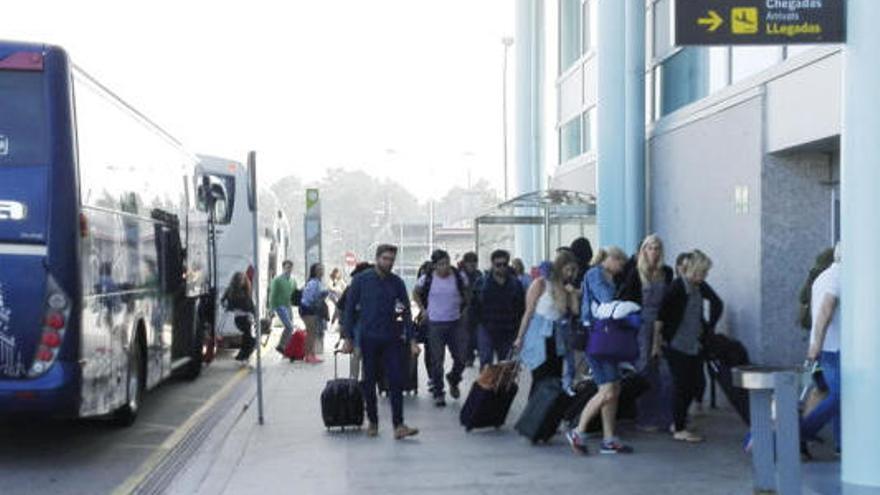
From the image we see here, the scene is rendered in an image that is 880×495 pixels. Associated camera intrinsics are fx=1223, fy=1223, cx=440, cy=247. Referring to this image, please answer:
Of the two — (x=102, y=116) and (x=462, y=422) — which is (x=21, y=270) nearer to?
(x=102, y=116)

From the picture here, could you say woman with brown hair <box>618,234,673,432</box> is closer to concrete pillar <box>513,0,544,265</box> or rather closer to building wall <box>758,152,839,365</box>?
building wall <box>758,152,839,365</box>

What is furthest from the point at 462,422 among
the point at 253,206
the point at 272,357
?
the point at 272,357

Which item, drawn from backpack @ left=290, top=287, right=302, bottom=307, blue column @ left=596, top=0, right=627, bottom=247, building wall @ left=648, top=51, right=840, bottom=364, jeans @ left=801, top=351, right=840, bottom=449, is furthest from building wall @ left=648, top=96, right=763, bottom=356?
backpack @ left=290, top=287, right=302, bottom=307

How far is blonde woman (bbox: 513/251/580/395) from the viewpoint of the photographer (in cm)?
1094

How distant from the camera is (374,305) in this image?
1077cm

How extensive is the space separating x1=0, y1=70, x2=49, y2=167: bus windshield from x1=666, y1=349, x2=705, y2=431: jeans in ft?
18.0

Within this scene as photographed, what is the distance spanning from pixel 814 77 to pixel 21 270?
6897 mm

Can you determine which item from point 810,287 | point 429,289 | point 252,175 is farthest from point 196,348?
point 810,287

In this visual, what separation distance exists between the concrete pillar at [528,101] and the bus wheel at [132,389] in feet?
56.6

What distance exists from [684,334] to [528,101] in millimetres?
20065

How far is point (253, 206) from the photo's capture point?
39.4 ft

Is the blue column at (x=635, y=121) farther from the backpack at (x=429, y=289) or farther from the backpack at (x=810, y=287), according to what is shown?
the backpack at (x=810, y=287)

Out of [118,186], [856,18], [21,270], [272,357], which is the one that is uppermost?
[856,18]

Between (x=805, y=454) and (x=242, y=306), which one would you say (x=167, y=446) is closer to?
(x=805, y=454)
